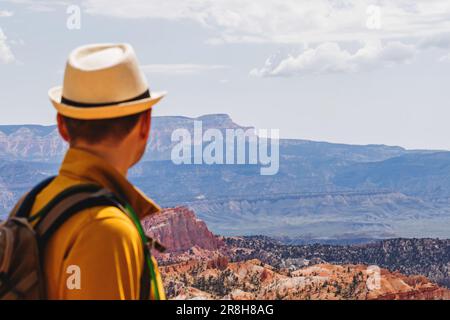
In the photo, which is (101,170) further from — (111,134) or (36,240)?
(36,240)

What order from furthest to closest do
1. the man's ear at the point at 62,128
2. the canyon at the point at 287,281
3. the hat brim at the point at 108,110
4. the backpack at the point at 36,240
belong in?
the canyon at the point at 287,281 → the man's ear at the point at 62,128 → the hat brim at the point at 108,110 → the backpack at the point at 36,240

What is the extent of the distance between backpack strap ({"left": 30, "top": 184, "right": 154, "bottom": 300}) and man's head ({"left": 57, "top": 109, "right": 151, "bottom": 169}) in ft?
0.79

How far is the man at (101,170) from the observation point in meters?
4.19

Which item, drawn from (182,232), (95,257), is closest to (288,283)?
(182,232)

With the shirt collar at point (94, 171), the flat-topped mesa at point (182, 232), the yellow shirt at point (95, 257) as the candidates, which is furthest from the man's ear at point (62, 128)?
the flat-topped mesa at point (182, 232)

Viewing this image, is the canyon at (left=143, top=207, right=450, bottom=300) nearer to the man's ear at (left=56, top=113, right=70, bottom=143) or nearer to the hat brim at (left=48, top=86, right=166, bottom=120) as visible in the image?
the man's ear at (left=56, top=113, right=70, bottom=143)

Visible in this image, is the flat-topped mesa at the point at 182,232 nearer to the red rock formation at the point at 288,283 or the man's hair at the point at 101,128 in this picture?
the red rock formation at the point at 288,283

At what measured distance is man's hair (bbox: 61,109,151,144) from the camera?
4.58 meters

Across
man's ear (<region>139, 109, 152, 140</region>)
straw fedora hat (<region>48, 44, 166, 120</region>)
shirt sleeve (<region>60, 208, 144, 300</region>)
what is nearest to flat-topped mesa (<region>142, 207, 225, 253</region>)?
man's ear (<region>139, 109, 152, 140</region>)

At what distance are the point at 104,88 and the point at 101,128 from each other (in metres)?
0.20

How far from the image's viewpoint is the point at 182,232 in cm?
17312
